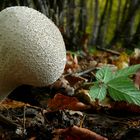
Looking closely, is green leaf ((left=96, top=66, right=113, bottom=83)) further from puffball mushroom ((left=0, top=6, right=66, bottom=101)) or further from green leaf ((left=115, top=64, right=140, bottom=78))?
puffball mushroom ((left=0, top=6, right=66, bottom=101))

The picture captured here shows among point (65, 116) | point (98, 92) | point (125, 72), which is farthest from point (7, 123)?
point (125, 72)

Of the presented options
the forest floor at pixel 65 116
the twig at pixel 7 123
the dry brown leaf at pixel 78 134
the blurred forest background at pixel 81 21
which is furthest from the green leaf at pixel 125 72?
the blurred forest background at pixel 81 21

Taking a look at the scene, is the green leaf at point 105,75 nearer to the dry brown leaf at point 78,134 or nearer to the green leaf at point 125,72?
the green leaf at point 125,72

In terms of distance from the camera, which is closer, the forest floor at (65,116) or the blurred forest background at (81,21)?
the forest floor at (65,116)

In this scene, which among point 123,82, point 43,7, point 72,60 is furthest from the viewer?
point 72,60

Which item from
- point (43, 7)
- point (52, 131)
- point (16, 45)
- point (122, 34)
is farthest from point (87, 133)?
point (122, 34)

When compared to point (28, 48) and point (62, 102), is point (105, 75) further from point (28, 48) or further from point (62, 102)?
point (28, 48)

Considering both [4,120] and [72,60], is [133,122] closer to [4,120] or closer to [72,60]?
[4,120]
